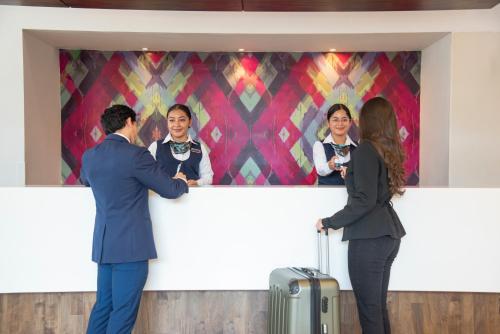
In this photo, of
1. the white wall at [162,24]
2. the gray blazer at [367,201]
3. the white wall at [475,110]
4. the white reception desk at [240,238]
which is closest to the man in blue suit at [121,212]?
the white reception desk at [240,238]

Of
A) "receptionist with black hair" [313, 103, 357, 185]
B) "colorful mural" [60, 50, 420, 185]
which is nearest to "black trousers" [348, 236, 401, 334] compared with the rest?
"receptionist with black hair" [313, 103, 357, 185]

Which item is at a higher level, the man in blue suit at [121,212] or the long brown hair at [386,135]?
the long brown hair at [386,135]

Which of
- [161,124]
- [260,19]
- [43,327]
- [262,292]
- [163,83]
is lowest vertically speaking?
[43,327]

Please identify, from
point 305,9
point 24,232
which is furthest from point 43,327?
point 305,9

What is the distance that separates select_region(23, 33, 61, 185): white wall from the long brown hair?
8.26ft

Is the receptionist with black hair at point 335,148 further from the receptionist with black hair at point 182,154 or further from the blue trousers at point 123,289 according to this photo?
the blue trousers at point 123,289

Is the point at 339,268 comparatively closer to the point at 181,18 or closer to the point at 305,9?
the point at 305,9

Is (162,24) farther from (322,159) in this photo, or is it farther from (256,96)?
(322,159)

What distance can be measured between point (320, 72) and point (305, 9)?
3.19 ft

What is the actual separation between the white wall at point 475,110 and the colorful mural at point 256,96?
708 mm

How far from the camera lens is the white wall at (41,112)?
12.2 feet

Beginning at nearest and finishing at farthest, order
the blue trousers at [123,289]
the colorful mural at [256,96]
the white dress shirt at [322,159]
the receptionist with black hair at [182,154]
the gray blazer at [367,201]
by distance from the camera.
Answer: the gray blazer at [367,201] → the blue trousers at [123,289] → the white dress shirt at [322,159] → the receptionist with black hair at [182,154] → the colorful mural at [256,96]

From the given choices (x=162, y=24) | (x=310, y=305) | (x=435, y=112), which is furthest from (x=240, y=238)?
(x=435, y=112)

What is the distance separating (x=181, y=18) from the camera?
3.62m
